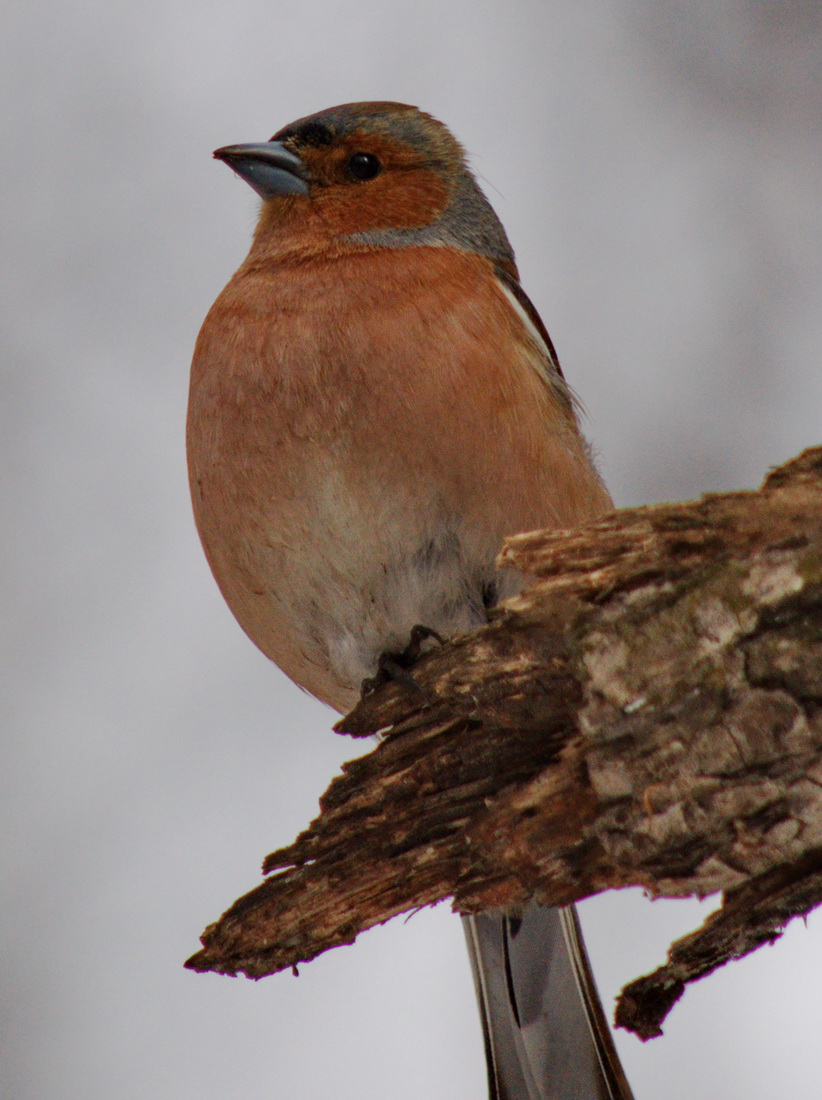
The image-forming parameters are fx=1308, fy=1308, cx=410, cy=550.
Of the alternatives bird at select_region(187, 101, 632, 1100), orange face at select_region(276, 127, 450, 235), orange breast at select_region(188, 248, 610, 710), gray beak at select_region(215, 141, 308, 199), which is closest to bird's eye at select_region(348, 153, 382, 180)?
orange face at select_region(276, 127, 450, 235)

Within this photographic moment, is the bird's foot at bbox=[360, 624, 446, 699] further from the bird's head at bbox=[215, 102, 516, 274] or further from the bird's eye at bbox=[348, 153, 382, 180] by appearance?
the bird's eye at bbox=[348, 153, 382, 180]

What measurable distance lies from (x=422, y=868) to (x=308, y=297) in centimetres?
171

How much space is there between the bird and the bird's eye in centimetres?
32

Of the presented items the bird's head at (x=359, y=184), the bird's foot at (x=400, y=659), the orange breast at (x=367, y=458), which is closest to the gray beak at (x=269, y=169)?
the bird's head at (x=359, y=184)

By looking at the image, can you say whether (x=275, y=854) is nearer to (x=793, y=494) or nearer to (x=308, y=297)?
(x=793, y=494)

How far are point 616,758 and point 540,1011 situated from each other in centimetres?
150

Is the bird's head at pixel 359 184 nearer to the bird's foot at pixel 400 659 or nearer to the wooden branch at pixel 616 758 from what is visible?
the bird's foot at pixel 400 659

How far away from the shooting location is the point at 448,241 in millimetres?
4133

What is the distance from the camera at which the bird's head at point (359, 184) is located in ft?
13.3

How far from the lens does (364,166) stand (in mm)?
4223

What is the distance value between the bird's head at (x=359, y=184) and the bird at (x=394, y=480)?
10cm

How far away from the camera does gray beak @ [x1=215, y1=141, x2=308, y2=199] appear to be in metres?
4.11

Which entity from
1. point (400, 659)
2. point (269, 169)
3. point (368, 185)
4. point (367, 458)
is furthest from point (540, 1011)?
point (269, 169)

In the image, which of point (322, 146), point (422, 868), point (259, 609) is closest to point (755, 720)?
point (422, 868)
